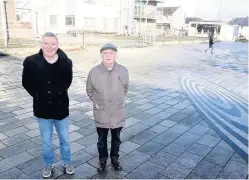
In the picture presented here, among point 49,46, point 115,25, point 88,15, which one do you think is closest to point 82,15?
point 88,15

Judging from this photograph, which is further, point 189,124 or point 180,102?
point 180,102

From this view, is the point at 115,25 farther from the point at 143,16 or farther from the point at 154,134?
the point at 154,134

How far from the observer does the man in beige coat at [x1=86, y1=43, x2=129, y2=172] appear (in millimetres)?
3299

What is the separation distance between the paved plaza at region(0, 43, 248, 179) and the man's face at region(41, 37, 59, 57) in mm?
1720

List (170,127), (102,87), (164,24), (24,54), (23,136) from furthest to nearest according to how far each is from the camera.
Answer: (164,24), (24,54), (170,127), (23,136), (102,87)

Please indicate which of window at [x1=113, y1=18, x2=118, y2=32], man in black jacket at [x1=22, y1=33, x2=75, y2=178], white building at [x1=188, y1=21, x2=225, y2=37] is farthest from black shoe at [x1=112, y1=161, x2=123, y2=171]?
white building at [x1=188, y1=21, x2=225, y2=37]

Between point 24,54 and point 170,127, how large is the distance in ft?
40.4

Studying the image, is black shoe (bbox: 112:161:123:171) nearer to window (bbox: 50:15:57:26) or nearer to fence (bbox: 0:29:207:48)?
fence (bbox: 0:29:207:48)

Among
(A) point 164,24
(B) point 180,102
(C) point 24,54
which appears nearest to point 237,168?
(B) point 180,102

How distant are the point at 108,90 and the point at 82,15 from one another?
3219 centimetres

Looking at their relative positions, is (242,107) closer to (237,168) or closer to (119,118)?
(237,168)

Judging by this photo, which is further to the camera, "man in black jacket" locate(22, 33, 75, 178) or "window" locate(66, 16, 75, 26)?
"window" locate(66, 16, 75, 26)

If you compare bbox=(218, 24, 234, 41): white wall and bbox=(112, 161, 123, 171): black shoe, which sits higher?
bbox=(218, 24, 234, 41): white wall

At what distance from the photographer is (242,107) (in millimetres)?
7172
